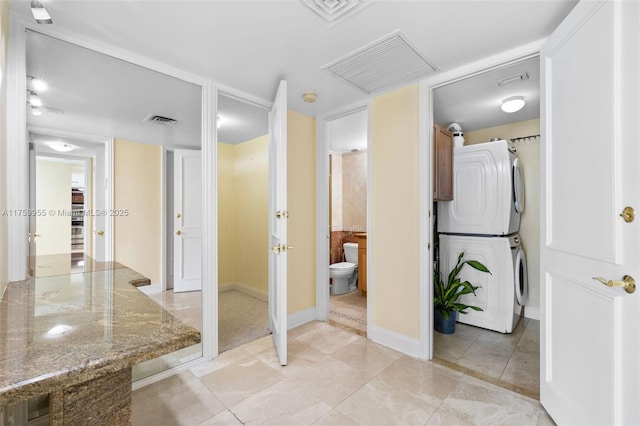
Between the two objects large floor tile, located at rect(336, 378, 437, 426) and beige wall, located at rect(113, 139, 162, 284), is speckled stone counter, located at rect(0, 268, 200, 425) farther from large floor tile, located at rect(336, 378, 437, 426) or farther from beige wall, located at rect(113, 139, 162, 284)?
large floor tile, located at rect(336, 378, 437, 426)

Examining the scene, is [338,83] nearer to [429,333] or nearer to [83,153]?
[83,153]

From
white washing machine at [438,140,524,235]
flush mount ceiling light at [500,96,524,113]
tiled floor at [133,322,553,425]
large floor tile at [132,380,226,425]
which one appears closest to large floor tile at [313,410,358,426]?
tiled floor at [133,322,553,425]

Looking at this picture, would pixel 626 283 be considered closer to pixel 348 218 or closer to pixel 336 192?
pixel 348 218

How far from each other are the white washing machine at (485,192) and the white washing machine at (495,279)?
0.12 m

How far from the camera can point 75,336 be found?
0.80m

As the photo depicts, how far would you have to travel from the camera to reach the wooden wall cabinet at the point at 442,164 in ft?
8.66

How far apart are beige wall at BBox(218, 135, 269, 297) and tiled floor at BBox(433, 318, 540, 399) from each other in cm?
208

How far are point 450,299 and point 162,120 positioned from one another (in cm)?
296

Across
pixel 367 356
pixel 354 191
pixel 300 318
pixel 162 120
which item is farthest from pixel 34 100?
pixel 354 191

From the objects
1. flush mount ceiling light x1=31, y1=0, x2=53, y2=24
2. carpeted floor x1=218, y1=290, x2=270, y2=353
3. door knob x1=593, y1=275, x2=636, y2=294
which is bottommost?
carpeted floor x1=218, y1=290, x2=270, y2=353

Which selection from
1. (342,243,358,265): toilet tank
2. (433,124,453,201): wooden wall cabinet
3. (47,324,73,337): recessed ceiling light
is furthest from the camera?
(342,243,358,265): toilet tank

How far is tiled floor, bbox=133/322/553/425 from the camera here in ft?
5.24

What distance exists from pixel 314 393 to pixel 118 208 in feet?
5.66

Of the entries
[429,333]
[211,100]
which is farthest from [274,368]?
[211,100]
